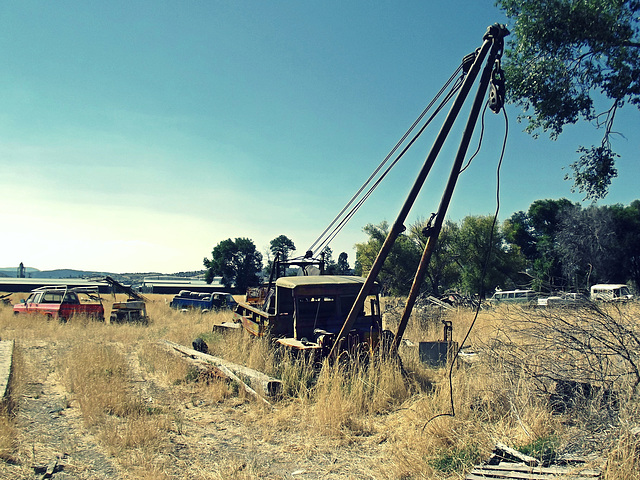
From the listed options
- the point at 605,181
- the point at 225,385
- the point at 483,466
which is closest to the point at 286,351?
the point at 225,385

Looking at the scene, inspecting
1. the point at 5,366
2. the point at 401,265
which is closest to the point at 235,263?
the point at 401,265

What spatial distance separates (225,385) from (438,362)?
4.44 metres

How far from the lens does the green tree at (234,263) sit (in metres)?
69.1

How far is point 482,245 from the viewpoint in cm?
3231

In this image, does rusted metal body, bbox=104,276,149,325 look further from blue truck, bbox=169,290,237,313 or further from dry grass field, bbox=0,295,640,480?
dry grass field, bbox=0,295,640,480

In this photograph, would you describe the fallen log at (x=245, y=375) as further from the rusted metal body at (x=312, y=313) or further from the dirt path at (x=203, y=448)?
the rusted metal body at (x=312, y=313)

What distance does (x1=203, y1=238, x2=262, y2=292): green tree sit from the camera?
227 ft

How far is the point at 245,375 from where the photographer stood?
7586mm

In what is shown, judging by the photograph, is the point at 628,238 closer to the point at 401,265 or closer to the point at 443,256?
the point at 443,256

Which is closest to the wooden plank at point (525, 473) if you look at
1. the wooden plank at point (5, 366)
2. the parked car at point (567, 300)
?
the parked car at point (567, 300)

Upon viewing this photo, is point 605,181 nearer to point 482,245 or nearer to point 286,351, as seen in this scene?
point 286,351

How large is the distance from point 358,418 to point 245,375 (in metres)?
2.37

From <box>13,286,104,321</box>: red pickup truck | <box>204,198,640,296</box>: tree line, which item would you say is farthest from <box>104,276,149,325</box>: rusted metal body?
<box>204,198,640,296</box>: tree line

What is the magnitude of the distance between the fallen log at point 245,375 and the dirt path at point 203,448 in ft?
1.00
